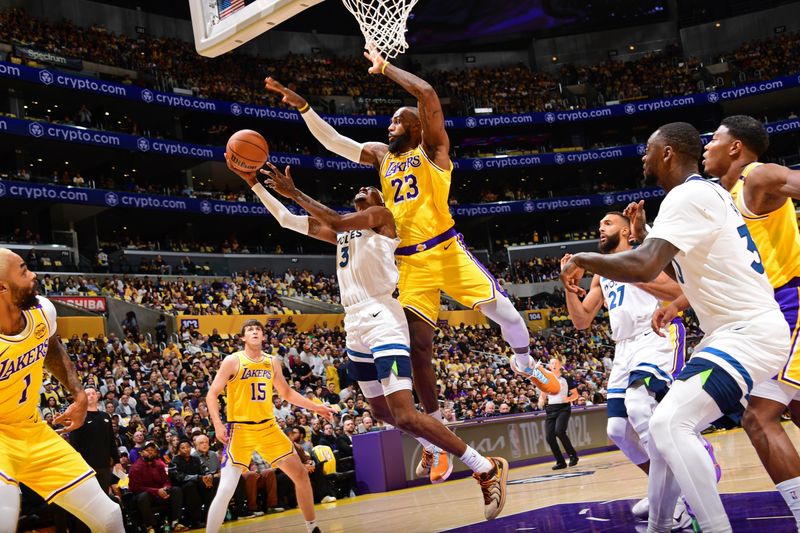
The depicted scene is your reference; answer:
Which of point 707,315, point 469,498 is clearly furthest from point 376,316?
point 469,498

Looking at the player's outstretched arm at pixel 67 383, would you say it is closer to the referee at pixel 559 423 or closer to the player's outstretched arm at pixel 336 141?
the player's outstretched arm at pixel 336 141

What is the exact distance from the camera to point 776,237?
4.46 meters

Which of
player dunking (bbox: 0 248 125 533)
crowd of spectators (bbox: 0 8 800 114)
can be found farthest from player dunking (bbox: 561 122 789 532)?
crowd of spectators (bbox: 0 8 800 114)

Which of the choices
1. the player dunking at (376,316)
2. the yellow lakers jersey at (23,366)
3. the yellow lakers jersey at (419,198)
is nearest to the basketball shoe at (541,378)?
the player dunking at (376,316)

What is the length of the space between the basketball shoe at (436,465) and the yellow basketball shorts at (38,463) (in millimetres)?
2790

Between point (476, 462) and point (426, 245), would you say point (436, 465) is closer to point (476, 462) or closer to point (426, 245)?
point (476, 462)

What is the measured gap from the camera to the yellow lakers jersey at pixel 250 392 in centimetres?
807

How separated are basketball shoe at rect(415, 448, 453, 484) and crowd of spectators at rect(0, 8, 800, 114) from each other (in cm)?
2874

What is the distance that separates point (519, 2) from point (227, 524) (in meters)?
38.2

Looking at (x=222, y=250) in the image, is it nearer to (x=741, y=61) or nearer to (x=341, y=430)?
(x=341, y=430)

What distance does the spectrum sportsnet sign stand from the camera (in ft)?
73.4

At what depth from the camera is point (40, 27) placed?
104ft

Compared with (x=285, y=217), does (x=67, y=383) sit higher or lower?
lower

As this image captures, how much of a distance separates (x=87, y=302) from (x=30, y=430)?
63.9ft
